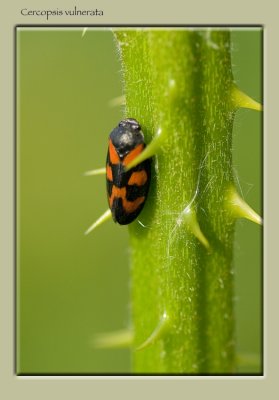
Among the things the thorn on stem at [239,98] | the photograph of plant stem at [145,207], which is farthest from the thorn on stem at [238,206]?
the thorn on stem at [239,98]

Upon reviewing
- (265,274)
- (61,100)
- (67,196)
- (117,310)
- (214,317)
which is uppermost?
(61,100)

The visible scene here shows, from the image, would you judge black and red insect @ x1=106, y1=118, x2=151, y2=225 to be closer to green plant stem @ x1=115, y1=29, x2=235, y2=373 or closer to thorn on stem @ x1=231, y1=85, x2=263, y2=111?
green plant stem @ x1=115, y1=29, x2=235, y2=373

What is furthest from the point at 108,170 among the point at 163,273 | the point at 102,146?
the point at 102,146

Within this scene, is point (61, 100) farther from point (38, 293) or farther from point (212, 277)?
point (212, 277)

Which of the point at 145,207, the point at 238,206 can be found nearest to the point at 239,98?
the point at 238,206

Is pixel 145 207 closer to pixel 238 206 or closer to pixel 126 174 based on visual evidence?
pixel 126 174
